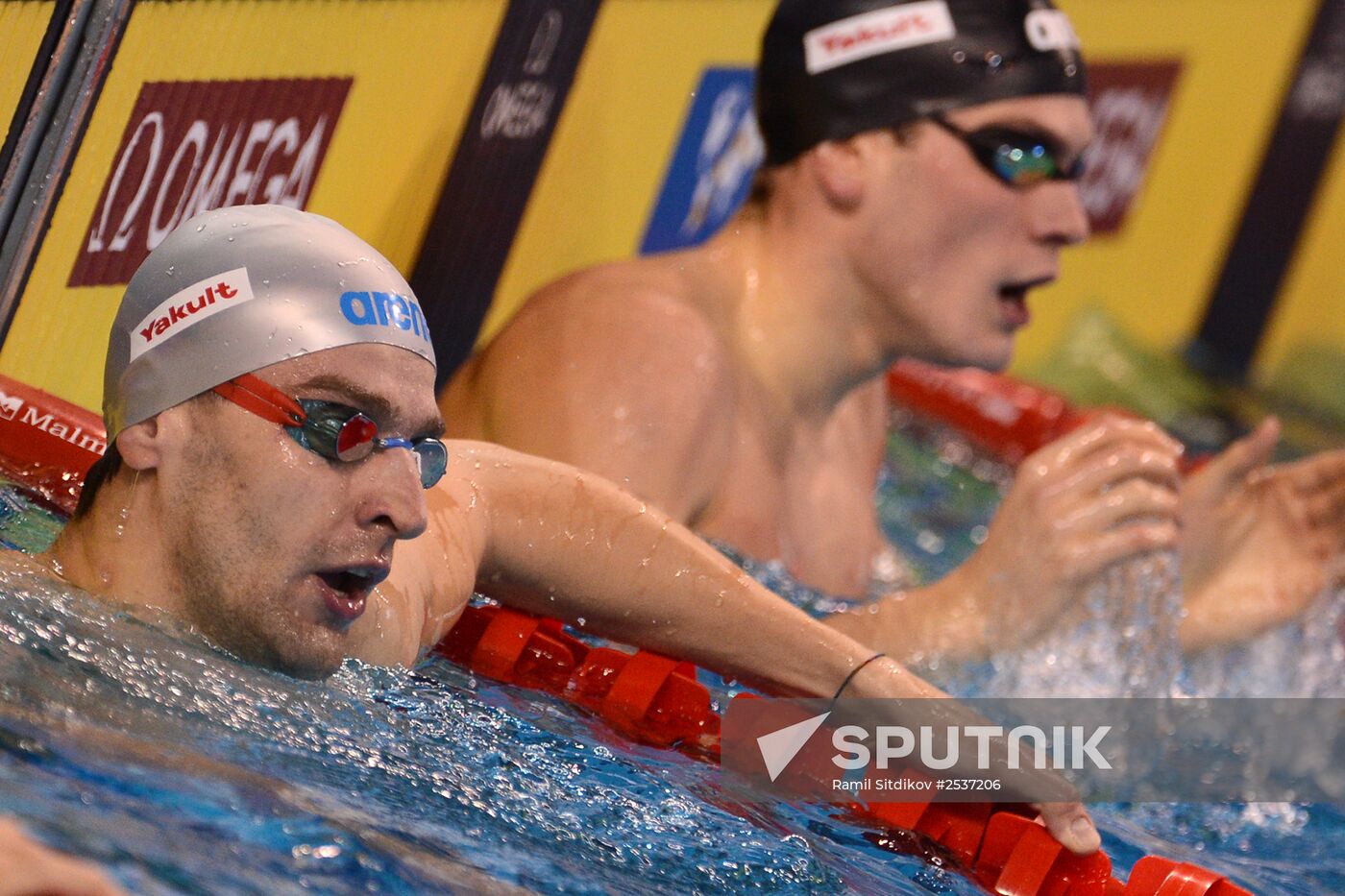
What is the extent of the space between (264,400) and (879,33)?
1475mm

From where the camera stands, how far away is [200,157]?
2633mm

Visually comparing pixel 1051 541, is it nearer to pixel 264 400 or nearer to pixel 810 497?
pixel 810 497

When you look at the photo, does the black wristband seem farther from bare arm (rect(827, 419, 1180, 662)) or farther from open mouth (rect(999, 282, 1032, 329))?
open mouth (rect(999, 282, 1032, 329))

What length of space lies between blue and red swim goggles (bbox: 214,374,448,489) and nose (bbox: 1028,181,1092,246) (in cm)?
148

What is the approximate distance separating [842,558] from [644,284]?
665 mm

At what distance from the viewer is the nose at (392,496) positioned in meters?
1.83

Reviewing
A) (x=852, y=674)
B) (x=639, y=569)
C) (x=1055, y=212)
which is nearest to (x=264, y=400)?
(x=639, y=569)

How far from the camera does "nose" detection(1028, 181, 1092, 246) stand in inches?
116

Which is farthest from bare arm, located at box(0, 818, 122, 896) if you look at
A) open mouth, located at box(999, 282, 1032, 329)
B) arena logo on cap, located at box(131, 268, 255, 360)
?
open mouth, located at box(999, 282, 1032, 329)

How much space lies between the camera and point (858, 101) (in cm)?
295

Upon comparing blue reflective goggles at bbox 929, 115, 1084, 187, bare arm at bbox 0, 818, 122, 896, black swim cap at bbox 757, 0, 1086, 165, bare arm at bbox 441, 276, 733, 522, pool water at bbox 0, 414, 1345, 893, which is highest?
black swim cap at bbox 757, 0, 1086, 165

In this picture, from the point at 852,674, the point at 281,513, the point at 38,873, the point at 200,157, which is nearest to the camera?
the point at 38,873

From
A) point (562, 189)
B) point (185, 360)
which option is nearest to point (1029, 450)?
point (562, 189)

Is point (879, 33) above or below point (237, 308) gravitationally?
above
